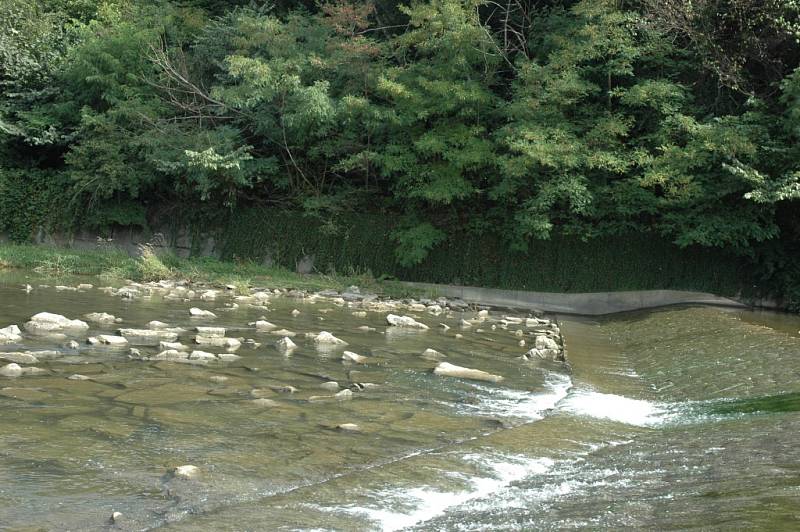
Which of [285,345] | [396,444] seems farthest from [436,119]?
[396,444]

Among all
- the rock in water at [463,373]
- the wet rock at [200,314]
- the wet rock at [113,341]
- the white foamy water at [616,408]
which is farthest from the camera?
the wet rock at [200,314]

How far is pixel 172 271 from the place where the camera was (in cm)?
1930

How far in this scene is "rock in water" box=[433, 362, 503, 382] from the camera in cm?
852

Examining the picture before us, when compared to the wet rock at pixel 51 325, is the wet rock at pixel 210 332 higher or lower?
higher

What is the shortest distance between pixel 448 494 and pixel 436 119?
16.7 metres

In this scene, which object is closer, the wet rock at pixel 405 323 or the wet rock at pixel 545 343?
the wet rock at pixel 545 343

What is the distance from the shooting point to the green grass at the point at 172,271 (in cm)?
1877

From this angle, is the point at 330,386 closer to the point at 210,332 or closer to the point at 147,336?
the point at 210,332

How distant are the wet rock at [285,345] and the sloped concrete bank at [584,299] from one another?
10.5 meters

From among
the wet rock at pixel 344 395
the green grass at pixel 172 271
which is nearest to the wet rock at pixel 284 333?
the wet rock at pixel 344 395

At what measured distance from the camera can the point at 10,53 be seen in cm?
2633

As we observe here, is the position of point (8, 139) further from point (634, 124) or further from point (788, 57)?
point (788, 57)

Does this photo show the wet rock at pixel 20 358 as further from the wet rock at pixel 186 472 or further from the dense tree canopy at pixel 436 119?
the dense tree canopy at pixel 436 119

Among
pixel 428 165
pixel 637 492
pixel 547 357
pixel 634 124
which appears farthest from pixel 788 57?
pixel 637 492
